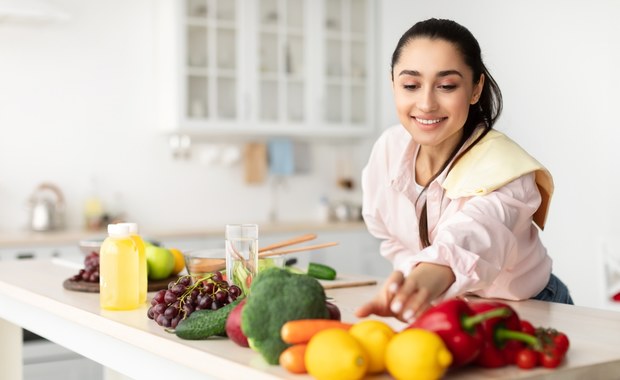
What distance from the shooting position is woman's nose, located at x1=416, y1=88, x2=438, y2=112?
1.60 meters

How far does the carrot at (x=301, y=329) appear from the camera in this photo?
112 centimetres

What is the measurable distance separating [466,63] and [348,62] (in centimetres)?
395

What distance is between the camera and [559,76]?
4.41 m

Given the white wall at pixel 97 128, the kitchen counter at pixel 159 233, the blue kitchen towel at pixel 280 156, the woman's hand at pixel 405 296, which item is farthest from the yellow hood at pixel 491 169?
the blue kitchen towel at pixel 280 156

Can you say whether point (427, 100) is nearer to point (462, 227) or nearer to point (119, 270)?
point (462, 227)

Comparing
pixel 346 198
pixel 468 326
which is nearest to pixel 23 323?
pixel 468 326

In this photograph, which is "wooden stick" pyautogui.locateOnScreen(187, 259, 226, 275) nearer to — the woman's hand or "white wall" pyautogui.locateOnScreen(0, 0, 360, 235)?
the woman's hand

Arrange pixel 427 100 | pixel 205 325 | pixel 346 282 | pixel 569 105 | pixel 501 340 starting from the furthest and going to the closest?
pixel 569 105, pixel 346 282, pixel 427 100, pixel 205 325, pixel 501 340

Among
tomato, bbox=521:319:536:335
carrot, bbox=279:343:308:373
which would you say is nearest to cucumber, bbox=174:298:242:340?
carrot, bbox=279:343:308:373

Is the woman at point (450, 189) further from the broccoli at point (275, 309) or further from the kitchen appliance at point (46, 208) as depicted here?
the kitchen appliance at point (46, 208)

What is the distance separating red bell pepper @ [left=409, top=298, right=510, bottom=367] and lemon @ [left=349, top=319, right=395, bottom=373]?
0.06m

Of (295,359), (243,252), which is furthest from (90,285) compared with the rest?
(295,359)

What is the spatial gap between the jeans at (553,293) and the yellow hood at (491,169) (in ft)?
0.93

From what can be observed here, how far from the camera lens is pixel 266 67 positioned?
17.1ft
